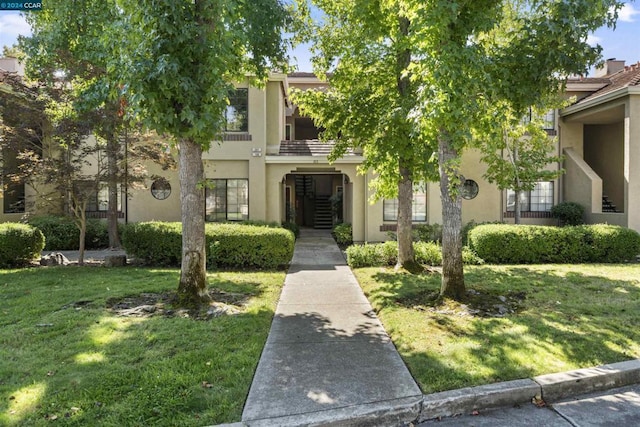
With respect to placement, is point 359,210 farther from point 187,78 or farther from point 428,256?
point 187,78

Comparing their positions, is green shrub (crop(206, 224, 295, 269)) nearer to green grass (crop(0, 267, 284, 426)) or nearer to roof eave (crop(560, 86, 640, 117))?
green grass (crop(0, 267, 284, 426))

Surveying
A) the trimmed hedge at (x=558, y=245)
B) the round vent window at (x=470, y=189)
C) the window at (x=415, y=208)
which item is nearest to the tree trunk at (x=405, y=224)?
the trimmed hedge at (x=558, y=245)

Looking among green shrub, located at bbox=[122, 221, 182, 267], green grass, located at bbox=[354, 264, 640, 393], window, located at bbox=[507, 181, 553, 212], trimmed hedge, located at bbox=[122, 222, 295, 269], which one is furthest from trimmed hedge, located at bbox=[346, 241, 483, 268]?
window, located at bbox=[507, 181, 553, 212]

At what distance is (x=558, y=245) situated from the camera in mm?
10820

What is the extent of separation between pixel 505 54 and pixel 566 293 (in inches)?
175

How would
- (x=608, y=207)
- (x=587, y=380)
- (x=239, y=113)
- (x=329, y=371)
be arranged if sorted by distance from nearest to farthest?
1. (x=587, y=380)
2. (x=329, y=371)
3. (x=239, y=113)
4. (x=608, y=207)

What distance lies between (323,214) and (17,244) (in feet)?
52.3

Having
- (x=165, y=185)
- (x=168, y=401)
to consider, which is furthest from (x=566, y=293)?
(x=165, y=185)

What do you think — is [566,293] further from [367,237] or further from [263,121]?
[263,121]

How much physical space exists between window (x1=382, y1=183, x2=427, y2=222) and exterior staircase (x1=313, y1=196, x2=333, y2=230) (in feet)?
27.7

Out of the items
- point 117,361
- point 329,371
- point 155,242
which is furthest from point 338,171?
point 117,361

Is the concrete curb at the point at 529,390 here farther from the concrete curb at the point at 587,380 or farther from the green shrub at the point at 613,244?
the green shrub at the point at 613,244

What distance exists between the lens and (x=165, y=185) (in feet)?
50.4

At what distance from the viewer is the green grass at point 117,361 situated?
3.32m
